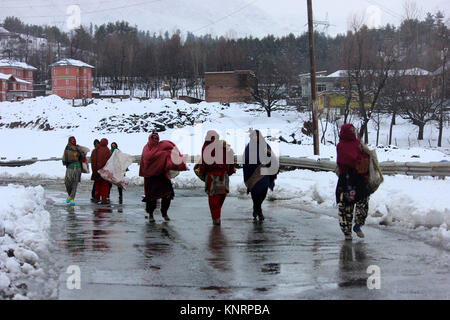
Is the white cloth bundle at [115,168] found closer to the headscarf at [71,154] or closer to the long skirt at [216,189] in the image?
the headscarf at [71,154]

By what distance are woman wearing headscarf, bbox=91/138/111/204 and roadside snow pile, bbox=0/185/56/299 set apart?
15.0 feet

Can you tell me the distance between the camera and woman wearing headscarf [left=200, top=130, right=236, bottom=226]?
11820mm

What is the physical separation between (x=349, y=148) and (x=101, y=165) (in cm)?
884

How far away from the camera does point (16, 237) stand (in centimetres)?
863

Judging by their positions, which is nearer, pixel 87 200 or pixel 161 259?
pixel 161 259

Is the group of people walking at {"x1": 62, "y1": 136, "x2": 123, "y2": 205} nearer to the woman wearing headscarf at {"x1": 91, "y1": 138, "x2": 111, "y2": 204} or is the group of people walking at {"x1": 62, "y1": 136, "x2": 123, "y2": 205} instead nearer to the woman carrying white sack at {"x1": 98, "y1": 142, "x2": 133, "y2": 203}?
the woman wearing headscarf at {"x1": 91, "y1": 138, "x2": 111, "y2": 204}

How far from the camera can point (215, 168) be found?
1188 centimetres

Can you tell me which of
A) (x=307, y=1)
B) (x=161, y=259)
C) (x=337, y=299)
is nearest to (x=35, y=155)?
(x=307, y=1)

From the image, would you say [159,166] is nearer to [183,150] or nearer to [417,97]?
A: [183,150]

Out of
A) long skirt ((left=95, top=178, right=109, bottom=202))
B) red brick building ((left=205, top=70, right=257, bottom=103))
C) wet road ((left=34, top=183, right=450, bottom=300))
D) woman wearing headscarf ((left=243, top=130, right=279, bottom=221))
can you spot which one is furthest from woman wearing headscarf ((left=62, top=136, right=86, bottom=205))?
red brick building ((left=205, top=70, right=257, bottom=103))

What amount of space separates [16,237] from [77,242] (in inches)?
51.1

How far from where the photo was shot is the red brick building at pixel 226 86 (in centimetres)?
8719

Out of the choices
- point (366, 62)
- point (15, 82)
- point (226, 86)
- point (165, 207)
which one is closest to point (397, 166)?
point (165, 207)

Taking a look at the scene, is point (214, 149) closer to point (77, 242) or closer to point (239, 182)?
point (77, 242)
